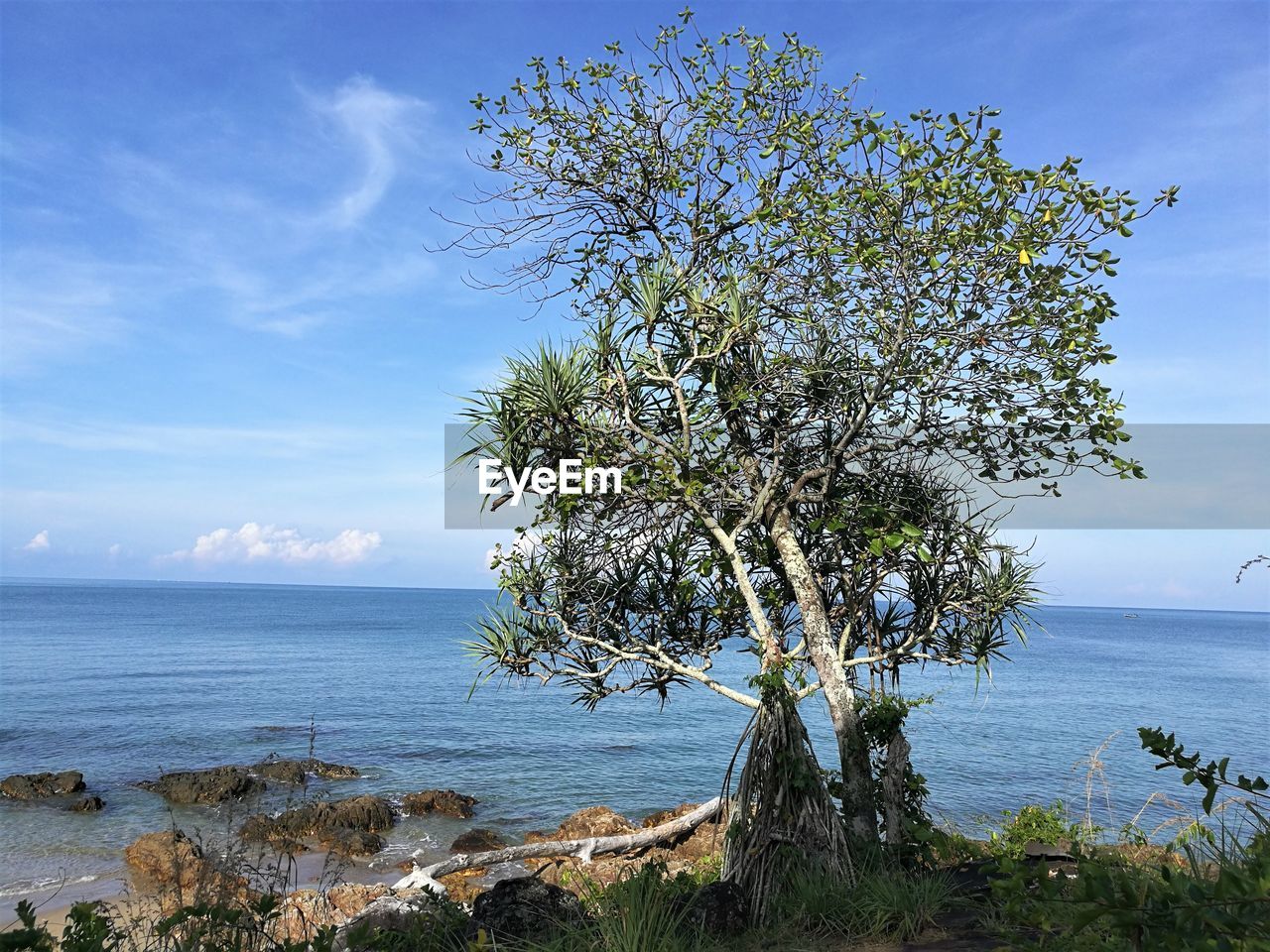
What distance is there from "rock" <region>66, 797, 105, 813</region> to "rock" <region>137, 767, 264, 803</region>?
3.91ft

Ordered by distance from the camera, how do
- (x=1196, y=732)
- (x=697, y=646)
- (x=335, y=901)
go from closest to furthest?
(x=697, y=646)
(x=335, y=901)
(x=1196, y=732)

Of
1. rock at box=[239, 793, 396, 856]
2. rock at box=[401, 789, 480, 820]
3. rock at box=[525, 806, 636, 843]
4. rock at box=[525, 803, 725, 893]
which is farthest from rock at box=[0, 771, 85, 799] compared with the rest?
rock at box=[525, 806, 636, 843]

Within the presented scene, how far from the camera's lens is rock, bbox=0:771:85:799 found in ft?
63.5

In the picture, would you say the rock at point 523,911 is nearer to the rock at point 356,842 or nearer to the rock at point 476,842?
the rock at point 356,842

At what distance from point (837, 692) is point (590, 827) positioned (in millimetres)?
9312

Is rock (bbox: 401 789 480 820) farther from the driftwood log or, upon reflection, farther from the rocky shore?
the driftwood log

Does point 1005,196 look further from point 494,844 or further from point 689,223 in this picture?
point 494,844

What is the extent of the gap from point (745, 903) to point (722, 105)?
6.78 metres

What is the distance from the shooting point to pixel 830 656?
715 cm

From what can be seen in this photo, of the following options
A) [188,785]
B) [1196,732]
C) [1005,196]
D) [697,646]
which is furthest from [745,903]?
[1196,732]

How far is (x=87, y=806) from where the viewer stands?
18.2m

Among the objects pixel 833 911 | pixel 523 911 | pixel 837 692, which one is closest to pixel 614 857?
pixel 837 692

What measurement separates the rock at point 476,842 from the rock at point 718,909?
11.7m

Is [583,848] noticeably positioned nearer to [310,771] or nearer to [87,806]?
[310,771]
